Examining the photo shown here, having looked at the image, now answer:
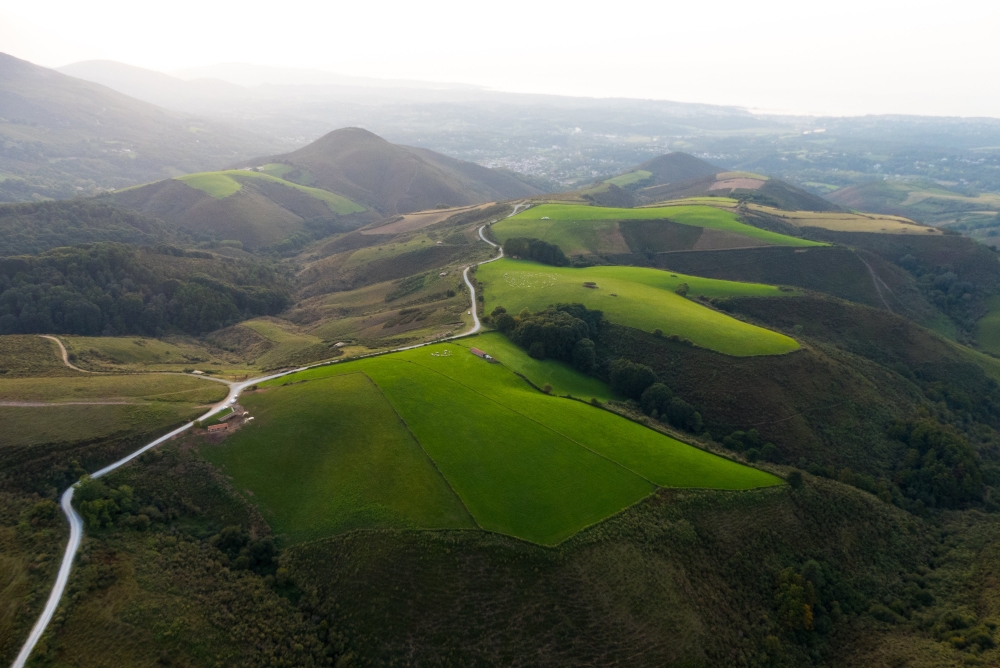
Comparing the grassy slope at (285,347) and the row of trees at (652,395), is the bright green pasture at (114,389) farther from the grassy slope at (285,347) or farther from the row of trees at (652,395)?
the row of trees at (652,395)

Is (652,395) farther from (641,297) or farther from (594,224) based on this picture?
(594,224)

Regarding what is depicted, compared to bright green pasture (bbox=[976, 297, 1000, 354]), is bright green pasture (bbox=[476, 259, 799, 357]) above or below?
above

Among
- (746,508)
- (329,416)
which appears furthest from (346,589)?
(746,508)

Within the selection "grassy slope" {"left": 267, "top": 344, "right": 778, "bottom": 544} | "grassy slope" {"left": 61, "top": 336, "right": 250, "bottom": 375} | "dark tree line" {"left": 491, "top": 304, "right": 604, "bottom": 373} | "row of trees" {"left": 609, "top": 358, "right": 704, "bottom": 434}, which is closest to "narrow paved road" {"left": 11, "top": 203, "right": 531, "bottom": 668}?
"grassy slope" {"left": 61, "top": 336, "right": 250, "bottom": 375}

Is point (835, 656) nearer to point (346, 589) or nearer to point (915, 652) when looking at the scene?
point (915, 652)

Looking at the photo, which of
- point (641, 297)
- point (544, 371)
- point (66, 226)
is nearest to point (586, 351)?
point (544, 371)

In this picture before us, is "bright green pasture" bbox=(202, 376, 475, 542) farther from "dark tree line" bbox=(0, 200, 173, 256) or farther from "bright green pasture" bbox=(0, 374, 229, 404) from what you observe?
"dark tree line" bbox=(0, 200, 173, 256)
